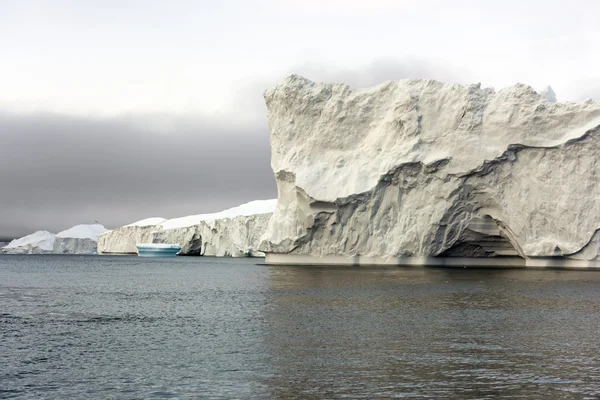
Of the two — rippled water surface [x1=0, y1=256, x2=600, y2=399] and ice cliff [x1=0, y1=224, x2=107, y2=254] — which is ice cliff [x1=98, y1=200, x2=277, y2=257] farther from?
rippled water surface [x1=0, y1=256, x2=600, y2=399]

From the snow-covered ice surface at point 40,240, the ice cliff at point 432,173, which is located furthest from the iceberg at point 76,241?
the ice cliff at point 432,173

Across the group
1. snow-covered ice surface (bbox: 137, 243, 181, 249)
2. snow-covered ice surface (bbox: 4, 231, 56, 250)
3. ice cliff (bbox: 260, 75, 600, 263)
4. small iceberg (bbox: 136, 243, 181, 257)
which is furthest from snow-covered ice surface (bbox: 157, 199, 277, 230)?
snow-covered ice surface (bbox: 4, 231, 56, 250)

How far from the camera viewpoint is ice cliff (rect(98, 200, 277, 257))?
5938 cm

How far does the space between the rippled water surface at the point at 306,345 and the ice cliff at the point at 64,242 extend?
81.5 metres

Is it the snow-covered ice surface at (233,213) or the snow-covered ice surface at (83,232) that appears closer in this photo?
the snow-covered ice surface at (233,213)

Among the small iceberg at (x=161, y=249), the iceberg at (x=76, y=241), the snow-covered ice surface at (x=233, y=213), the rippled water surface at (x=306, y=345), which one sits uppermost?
the snow-covered ice surface at (x=233, y=213)

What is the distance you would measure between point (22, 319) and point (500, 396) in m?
10.9

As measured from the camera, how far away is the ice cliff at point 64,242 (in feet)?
321

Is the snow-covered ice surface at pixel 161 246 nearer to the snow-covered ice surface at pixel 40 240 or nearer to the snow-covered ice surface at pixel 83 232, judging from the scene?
the snow-covered ice surface at pixel 83 232

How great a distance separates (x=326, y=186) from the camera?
35.5 metres

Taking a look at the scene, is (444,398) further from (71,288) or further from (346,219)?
(346,219)

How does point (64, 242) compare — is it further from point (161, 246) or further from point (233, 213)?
point (233, 213)

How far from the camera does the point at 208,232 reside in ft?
209

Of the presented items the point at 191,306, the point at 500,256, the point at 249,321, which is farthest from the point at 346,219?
the point at 249,321
